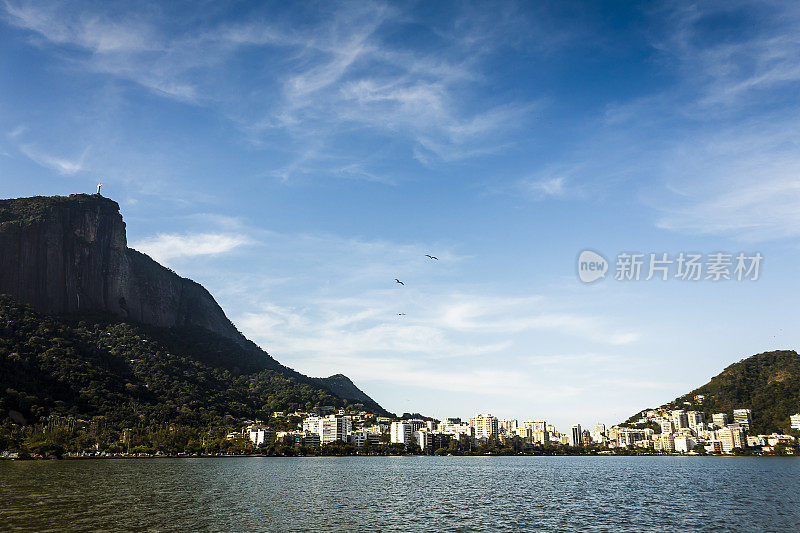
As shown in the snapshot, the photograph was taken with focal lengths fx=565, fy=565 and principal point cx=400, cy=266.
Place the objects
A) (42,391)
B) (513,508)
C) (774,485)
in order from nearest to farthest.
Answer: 1. (513,508)
2. (774,485)
3. (42,391)

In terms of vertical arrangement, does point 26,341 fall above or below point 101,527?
above

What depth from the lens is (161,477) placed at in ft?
267

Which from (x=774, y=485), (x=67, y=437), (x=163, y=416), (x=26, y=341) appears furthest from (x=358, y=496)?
(x=26, y=341)

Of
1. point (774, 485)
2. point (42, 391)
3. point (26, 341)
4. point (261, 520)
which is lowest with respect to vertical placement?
point (774, 485)

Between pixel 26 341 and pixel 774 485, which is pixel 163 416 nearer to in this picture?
pixel 26 341

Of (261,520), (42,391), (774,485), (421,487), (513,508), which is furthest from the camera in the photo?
(42,391)

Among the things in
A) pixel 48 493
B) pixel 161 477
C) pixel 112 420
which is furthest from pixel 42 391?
pixel 48 493

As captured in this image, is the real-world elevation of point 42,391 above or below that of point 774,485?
above

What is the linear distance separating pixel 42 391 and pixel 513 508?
6600 inches

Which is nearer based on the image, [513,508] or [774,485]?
[513,508]

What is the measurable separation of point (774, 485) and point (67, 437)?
15530 centimetres

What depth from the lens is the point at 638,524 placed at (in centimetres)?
4538

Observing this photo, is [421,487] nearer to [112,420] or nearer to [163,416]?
[112,420]

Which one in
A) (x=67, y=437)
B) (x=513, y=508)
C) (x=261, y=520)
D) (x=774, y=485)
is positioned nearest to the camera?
(x=261, y=520)
